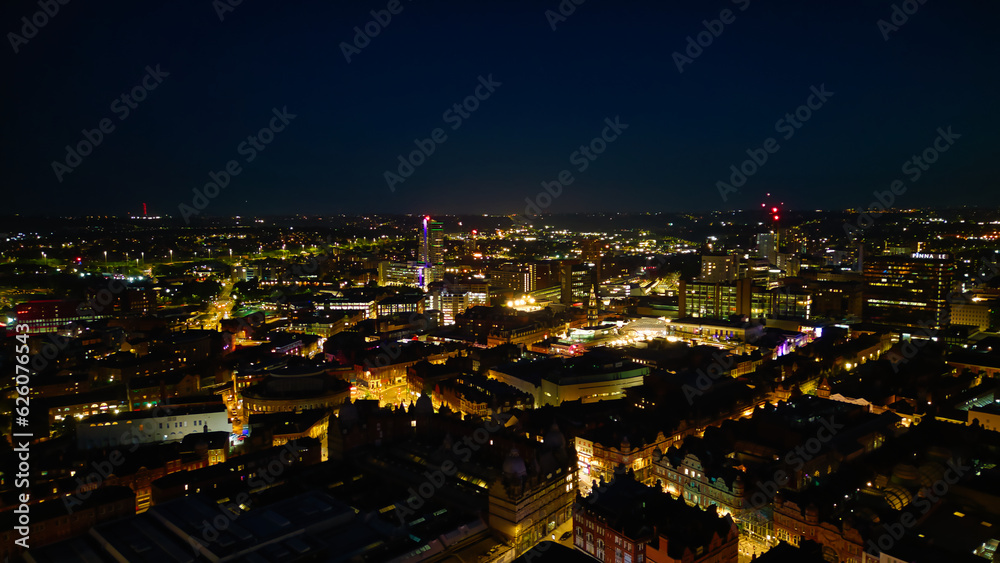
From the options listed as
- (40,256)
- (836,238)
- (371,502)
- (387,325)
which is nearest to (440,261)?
(387,325)

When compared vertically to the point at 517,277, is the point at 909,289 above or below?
below

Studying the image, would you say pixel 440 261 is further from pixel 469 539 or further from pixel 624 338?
pixel 469 539
